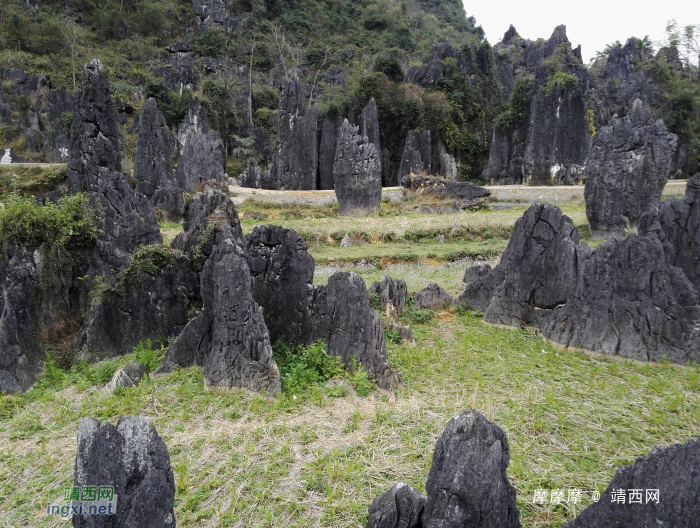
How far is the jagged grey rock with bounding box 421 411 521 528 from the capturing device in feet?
9.25

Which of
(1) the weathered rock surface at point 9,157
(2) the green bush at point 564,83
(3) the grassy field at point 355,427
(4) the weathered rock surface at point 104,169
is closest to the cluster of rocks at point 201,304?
(3) the grassy field at point 355,427

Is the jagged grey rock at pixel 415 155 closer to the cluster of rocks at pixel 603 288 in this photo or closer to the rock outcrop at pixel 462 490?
the cluster of rocks at pixel 603 288

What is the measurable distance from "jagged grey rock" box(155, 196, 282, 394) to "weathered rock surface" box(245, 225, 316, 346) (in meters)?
0.70

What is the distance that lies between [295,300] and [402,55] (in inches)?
2197

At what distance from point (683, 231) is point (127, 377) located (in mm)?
9665

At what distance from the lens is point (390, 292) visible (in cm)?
852

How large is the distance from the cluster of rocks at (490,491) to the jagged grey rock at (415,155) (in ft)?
88.0

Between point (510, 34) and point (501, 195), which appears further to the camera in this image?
point (510, 34)

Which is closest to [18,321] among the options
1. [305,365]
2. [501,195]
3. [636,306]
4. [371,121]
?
[305,365]

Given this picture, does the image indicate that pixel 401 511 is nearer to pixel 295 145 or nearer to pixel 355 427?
pixel 355 427

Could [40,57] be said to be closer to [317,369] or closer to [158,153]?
[158,153]

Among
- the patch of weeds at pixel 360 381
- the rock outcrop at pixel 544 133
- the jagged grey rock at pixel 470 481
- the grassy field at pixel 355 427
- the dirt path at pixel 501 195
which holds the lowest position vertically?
the grassy field at pixel 355 427

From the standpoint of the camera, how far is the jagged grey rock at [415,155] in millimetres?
29344

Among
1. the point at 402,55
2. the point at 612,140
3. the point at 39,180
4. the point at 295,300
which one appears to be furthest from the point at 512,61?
the point at 295,300
